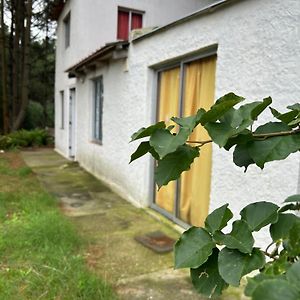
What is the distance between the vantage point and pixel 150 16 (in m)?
12.3

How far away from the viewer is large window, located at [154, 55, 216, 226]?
462 cm

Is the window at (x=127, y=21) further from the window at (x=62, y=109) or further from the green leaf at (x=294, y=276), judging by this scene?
the green leaf at (x=294, y=276)

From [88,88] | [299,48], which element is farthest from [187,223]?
[88,88]

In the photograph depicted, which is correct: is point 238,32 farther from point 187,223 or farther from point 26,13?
point 26,13

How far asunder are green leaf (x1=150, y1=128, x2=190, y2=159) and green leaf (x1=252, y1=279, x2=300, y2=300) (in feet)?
1.18

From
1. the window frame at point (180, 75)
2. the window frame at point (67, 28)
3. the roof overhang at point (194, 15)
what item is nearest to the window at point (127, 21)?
the window frame at point (67, 28)

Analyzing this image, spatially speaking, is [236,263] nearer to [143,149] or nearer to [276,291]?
[276,291]

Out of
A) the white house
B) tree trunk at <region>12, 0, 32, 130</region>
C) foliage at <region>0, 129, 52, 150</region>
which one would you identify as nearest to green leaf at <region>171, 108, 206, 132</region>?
the white house

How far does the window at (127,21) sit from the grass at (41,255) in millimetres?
7478

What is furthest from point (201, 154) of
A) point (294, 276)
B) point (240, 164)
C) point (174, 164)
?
point (294, 276)

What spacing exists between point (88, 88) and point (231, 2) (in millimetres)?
6435

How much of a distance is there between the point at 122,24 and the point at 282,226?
12.1 m

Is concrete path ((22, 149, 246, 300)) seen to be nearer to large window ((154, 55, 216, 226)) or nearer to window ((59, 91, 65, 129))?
large window ((154, 55, 216, 226))

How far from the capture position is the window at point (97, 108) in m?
9.05
